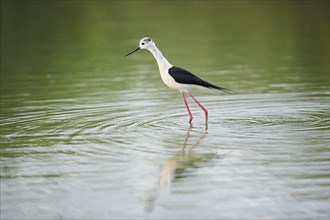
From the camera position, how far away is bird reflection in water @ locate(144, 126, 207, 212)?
7941mm

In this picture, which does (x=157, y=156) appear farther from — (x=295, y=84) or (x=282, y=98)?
(x=295, y=84)

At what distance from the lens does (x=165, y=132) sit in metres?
11.3

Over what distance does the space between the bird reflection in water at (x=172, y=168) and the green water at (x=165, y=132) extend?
0.05 ft

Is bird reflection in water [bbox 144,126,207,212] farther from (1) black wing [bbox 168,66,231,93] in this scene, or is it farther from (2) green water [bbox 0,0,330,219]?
(1) black wing [bbox 168,66,231,93]

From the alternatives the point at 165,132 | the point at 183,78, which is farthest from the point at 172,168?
the point at 183,78

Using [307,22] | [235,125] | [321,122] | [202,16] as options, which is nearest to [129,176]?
[235,125]

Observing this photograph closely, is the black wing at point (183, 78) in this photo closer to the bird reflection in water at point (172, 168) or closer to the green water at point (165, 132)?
the green water at point (165, 132)

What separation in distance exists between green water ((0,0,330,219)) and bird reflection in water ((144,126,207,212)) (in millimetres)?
15

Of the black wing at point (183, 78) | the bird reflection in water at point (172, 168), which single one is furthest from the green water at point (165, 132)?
the black wing at point (183, 78)

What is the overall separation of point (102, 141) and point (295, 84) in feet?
19.7

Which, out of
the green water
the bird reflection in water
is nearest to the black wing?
the green water

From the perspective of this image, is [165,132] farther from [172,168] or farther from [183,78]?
[172,168]

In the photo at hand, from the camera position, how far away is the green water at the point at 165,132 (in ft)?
25.8

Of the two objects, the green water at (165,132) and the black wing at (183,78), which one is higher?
the black wing at (183,78)
